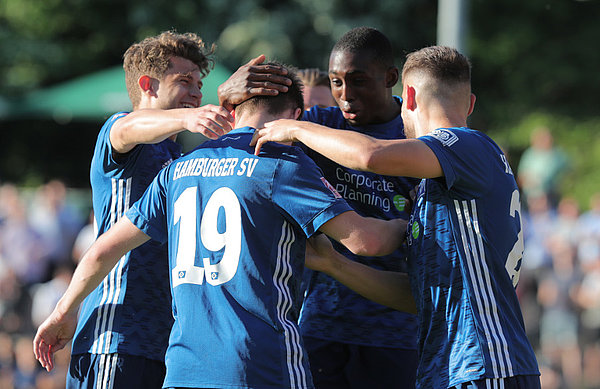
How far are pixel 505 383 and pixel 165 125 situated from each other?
1.89m

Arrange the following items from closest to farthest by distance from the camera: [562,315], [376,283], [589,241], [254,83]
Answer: [254,83] → [376,283] → [562,315] → [589,241]

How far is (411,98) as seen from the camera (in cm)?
406

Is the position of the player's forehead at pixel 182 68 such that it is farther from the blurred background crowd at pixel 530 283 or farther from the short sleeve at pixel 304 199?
the blurred background crowd at pixel 530 283

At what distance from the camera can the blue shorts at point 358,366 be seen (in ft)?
15.1

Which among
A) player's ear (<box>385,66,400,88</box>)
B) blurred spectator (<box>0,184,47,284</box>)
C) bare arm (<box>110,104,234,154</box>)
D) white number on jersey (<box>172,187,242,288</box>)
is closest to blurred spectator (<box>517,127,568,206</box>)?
blurred spectator (<box>0,184,47,284</box>)

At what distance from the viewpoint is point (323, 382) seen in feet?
15.3

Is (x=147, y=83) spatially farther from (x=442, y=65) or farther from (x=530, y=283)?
(x=530, y=283)

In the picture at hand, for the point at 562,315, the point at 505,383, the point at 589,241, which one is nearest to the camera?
the point at 505,383

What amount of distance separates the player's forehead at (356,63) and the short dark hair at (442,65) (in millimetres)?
612

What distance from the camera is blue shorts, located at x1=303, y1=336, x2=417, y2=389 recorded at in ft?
15.1

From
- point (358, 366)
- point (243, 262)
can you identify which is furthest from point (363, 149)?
point (358, 366)

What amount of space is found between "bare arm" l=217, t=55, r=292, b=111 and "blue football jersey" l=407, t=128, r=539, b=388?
2.28 feet

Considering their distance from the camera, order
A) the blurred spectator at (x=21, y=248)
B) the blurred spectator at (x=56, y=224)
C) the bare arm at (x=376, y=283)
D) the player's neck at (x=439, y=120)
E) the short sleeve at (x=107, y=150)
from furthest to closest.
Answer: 1. the blurred spectator at (x=56, y=224)
2. the blurred spectator at (x=21, y=248)
3. the short sleeve at (x=107, y=150)
4. the bare arm at (x=376, y=283)
5. the player's neck at (x=439, y=120)

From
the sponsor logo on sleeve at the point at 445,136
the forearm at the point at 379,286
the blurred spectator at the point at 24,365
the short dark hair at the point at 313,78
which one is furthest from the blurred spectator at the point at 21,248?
the sponsor logo on sleeve at the point at 445,136
